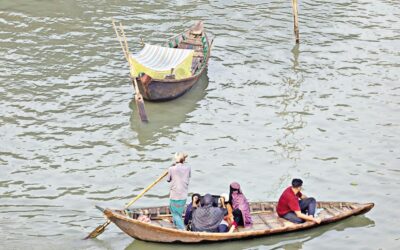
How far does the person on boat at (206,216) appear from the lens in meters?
14.1

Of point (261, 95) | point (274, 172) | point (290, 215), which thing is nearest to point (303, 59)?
point (261, 95)

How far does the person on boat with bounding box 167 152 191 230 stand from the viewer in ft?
46.0

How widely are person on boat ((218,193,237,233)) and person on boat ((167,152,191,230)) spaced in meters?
0.81

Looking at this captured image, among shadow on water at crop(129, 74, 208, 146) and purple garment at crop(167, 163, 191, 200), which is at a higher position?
purple garment at crop(167, 163, 191, 200)

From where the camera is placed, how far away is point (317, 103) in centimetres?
2139

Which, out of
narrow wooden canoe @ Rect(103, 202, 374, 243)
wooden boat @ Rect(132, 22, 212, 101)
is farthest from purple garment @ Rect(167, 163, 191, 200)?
wooden boat @ Rect(132, 22, 212, 101)

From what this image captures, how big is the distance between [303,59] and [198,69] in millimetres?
4063

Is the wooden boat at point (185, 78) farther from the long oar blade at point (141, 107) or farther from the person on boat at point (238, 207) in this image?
the person on boat at point (238, 207)

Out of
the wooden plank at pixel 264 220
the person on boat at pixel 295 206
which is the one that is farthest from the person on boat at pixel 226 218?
the person on boat at pixel 295 206

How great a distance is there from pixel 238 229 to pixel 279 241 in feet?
3.00

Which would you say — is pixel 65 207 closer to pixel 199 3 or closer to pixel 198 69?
pixel 198 69

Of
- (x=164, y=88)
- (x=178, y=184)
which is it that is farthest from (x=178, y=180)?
(x=164, y=88)

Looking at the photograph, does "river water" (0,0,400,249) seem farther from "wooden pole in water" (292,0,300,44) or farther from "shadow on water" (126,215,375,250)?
"wooden pole in water" (292,0,300,44)

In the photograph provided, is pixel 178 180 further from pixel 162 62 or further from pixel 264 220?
pixel 162 62
